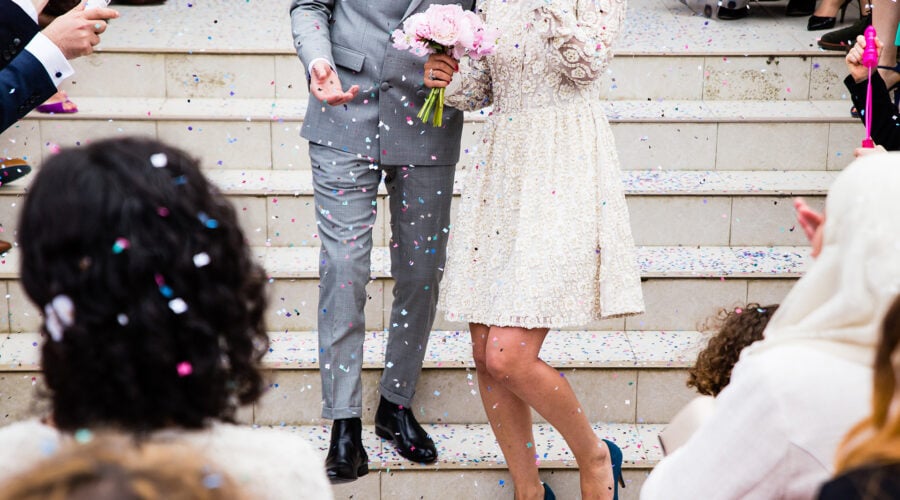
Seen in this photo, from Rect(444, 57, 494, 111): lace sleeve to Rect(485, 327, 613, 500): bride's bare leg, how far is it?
628 millimetres

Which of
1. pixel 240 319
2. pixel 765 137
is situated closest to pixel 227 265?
pixel 240 319

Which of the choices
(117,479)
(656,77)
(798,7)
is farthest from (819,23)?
(117,479)

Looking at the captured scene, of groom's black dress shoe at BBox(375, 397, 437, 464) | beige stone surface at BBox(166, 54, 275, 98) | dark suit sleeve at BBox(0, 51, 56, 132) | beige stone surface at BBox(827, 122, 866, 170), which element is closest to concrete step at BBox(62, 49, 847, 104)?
beige stone surface at BBox(166, 54, 275, 98)

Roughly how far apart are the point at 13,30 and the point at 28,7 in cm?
7

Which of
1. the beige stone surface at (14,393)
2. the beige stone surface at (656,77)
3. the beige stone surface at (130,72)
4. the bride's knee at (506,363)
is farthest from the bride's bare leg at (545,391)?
the beige stone surface at (130,72)

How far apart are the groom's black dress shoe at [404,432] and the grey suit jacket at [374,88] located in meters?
0.78

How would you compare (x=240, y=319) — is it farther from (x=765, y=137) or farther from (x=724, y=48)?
(x=724, y=48)

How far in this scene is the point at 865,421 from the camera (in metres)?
1.13

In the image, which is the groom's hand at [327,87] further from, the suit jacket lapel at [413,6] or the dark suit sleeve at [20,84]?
the dark suit sleeve at [20,84]

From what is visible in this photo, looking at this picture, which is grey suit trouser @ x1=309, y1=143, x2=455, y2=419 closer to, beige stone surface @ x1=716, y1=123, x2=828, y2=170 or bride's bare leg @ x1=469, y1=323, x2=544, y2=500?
bride's bare leg @ x1=469, y1=323, x2=544, y2=500

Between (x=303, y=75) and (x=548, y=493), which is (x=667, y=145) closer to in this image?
(x=303, y=75)

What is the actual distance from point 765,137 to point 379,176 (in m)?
1.80

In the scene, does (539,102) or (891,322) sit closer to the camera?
(891,322)

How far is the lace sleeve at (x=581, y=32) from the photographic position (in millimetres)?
2514
